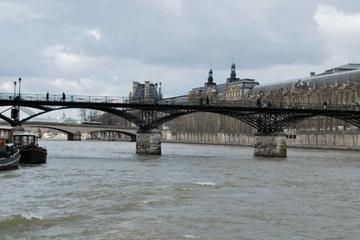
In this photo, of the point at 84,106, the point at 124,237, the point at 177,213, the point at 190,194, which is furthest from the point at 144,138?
the point at 124,237

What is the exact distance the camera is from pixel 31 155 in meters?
59.1

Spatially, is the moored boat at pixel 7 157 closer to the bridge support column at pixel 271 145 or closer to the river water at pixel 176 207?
the river water at pixel 176 207

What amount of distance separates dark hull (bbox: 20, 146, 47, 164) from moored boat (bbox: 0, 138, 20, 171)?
6063mm

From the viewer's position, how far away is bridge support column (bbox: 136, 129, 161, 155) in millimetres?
85125

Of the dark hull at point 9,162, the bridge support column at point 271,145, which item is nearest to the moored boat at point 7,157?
the dark hull at point 9,162

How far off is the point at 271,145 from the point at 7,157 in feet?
148

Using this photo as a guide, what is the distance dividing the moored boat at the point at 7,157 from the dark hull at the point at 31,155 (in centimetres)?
606

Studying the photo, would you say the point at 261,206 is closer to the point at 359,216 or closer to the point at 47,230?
the point at 359,216

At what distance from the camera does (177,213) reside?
26.1 metres

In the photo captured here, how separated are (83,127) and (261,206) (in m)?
140

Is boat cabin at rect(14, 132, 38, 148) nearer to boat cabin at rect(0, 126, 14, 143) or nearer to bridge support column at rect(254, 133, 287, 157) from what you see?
boat cabin at rect(0, 126, 14, 143)

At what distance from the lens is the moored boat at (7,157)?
157ft

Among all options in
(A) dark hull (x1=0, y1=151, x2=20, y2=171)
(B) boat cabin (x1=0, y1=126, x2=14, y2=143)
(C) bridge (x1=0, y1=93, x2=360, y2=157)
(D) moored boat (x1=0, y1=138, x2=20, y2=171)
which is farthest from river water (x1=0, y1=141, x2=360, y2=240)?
(C) bridge (x1=0, y1=93, x2=360, y2=157)

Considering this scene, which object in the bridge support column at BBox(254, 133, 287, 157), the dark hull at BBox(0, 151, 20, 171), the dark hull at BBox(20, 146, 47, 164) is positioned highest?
the bridge support column at BBox(254, 133, 287, 157)
